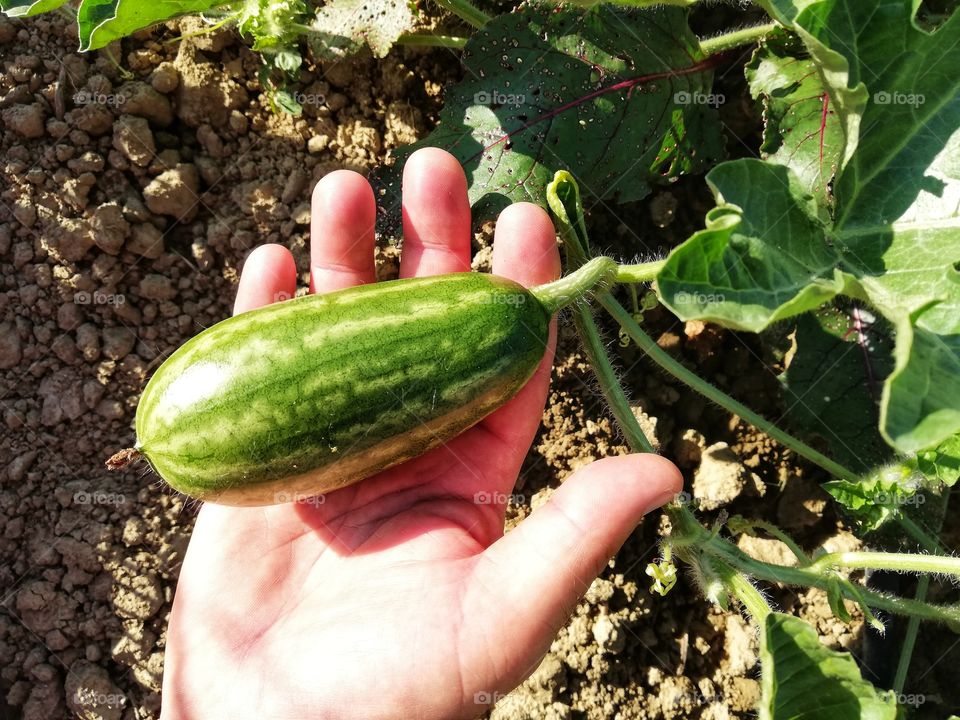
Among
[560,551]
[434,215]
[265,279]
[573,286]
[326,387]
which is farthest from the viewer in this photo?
[265,279]

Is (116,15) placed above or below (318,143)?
above

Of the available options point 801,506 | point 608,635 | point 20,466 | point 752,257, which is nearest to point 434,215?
point 752,257

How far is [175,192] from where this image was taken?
13.7 feet

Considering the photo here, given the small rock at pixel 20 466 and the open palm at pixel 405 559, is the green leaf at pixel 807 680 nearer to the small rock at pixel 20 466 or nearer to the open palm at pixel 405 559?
the open palm at pixel 405 559

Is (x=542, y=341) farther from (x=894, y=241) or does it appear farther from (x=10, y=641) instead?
(x=10, y=641)

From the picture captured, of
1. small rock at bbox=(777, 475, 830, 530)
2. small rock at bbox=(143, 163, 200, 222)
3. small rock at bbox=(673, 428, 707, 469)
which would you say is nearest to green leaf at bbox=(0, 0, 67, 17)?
small rock at bbox=(143, 163, 200, 222)

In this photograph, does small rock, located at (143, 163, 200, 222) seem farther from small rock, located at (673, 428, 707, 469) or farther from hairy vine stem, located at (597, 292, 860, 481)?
small rock, located at (673, 428, 707, 469)

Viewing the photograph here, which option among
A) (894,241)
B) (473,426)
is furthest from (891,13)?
(473,426)

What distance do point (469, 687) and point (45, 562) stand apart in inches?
102

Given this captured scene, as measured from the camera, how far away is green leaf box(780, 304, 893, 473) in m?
3.56

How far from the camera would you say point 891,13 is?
2.86 m

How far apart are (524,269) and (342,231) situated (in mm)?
866

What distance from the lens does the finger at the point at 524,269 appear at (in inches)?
134

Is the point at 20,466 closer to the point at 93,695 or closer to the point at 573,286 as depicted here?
the point at 93,695
